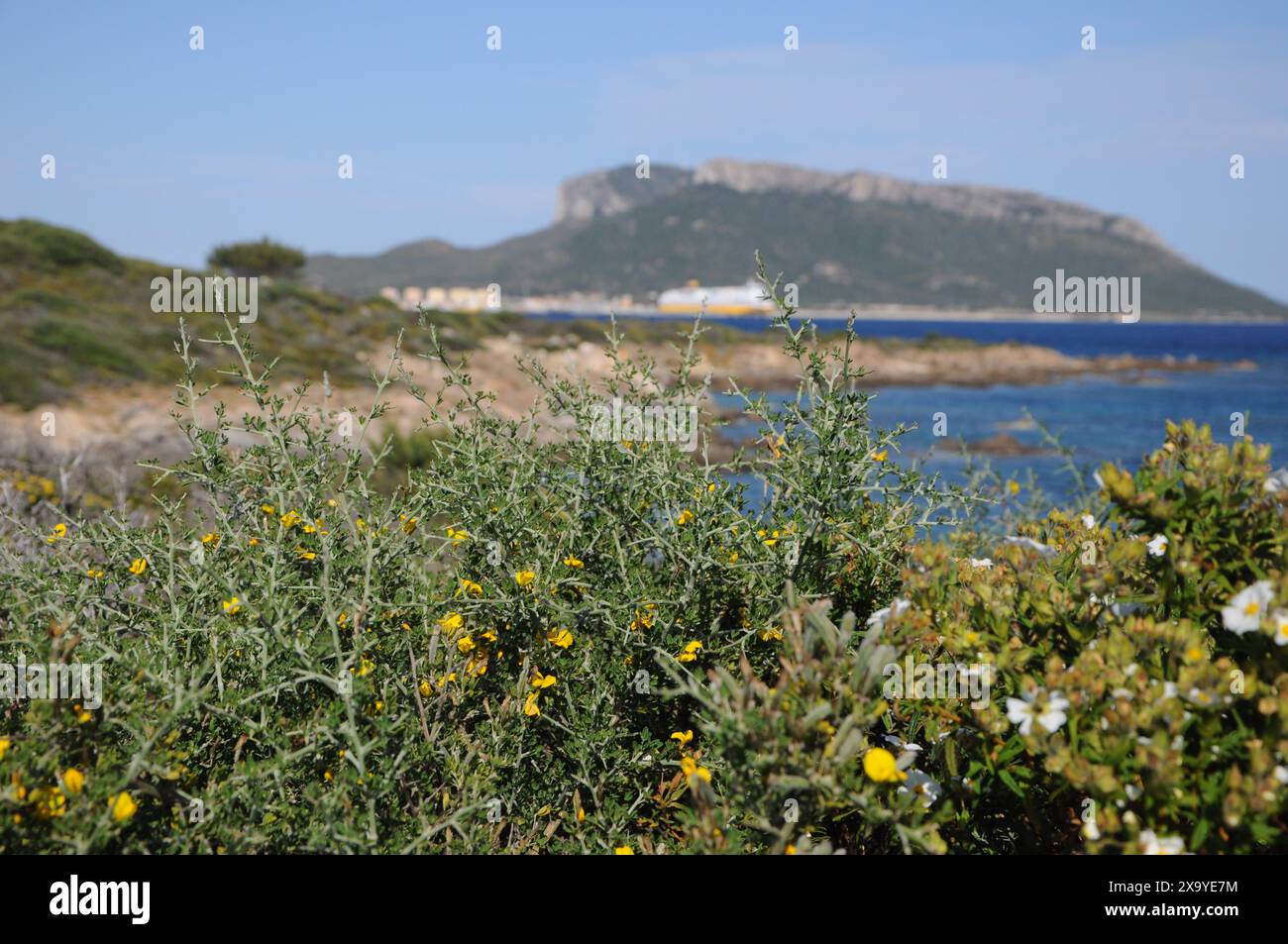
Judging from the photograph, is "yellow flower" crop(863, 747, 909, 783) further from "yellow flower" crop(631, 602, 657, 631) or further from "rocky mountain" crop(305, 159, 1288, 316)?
"rocky mountain" crop(305, 159, 1288, 316)

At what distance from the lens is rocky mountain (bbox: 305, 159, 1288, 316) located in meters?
130

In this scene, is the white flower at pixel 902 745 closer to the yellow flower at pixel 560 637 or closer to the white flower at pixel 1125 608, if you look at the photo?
the white flower at pixel 1125 608

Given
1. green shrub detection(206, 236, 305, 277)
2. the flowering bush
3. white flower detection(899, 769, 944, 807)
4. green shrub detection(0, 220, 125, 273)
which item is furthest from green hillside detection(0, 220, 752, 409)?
white flower detection(899, 769, 944, 807)

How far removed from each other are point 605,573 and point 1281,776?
1.85 metres

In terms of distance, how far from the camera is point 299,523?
306 centimetres

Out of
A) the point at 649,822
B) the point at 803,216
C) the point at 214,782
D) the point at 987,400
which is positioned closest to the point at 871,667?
the point at 649,822

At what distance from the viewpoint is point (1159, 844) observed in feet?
6.10

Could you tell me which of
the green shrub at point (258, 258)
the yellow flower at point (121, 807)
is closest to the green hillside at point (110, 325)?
the green shrub at point (258, 258)

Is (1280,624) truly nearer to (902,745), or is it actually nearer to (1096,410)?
(902,745)

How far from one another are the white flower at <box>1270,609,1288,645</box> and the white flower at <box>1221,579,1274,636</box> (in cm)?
3

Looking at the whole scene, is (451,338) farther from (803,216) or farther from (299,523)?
(803,216)

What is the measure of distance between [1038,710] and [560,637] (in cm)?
134

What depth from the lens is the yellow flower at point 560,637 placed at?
278 centimetres

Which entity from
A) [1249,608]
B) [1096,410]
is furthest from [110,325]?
[1096,410]
